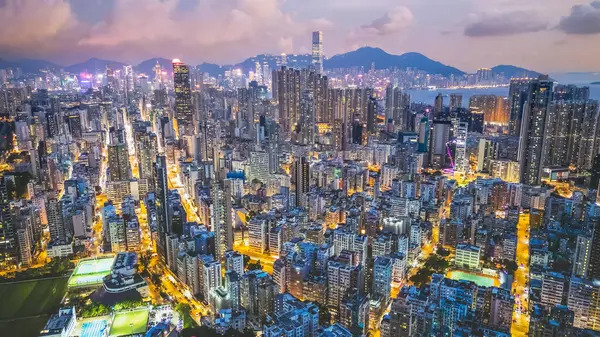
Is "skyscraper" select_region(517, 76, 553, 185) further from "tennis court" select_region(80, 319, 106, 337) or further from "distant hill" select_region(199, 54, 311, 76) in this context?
"distant hill" select_region(199, 54, 311, 76)

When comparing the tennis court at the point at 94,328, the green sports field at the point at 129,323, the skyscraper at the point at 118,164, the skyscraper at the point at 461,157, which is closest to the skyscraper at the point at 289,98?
the skyscraper at the point at 461,157

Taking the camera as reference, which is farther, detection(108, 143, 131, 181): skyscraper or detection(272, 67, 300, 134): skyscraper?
detection(272, 67, 300, 134): skyscraper

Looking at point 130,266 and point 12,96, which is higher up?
point 12,96

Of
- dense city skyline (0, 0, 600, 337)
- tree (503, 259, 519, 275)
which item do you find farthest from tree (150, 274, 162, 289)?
tree (503, 259, 519, 275)

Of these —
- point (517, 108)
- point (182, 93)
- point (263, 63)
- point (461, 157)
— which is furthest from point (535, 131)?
point (263, 63)

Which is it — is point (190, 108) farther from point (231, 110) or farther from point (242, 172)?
point (242, 172)

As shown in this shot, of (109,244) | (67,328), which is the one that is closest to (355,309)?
(67,328)

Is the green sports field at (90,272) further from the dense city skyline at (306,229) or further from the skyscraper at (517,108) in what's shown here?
the skyscraper at (517,108)
